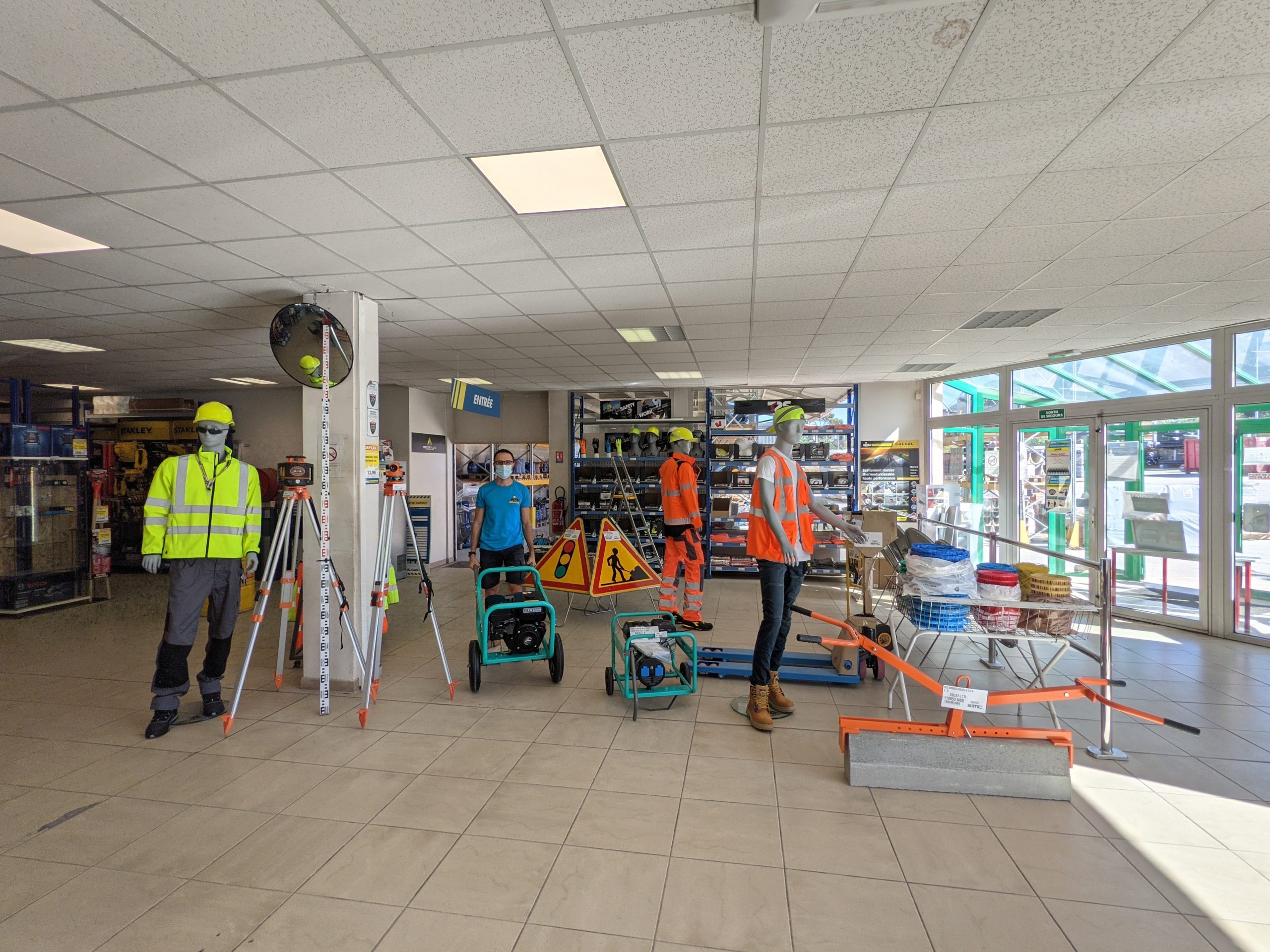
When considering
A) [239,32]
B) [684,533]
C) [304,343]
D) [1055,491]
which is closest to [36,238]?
[304,343]

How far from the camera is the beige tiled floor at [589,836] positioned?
2002mm

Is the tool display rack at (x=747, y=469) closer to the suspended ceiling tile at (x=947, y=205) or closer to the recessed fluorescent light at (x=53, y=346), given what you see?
the suspended ceiling tile at (x=947, y=205)

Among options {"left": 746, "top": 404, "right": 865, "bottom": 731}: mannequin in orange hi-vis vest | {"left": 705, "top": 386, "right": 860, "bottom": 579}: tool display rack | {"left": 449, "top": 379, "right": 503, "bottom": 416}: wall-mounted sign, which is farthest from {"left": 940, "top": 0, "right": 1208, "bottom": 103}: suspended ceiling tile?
{"left": 705, "top": 386, "right": 860, "bottom": 579}: tool display rack

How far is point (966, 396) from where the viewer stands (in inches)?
345

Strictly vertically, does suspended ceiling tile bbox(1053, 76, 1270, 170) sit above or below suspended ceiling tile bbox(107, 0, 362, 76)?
above

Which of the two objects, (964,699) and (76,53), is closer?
(76,53)

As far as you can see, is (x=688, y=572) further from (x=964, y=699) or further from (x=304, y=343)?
(x=304, y=343)

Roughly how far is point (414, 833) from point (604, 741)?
118 cm

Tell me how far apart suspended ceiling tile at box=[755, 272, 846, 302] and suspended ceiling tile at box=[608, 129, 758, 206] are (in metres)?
1.43

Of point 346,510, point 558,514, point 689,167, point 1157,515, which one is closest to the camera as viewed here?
point 689,167

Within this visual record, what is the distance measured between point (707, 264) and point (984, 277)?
6.77ft

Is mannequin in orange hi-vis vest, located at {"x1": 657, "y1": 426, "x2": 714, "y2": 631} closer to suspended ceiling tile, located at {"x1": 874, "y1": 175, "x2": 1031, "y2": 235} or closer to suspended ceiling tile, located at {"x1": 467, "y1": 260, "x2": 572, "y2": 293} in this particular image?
suspended ceiling tile, located at {"x1": 467, "y1": 260, "x2": 572, "y2": 293}

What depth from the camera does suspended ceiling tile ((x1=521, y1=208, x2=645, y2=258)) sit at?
3213 millimetres

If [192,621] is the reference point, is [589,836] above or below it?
below
